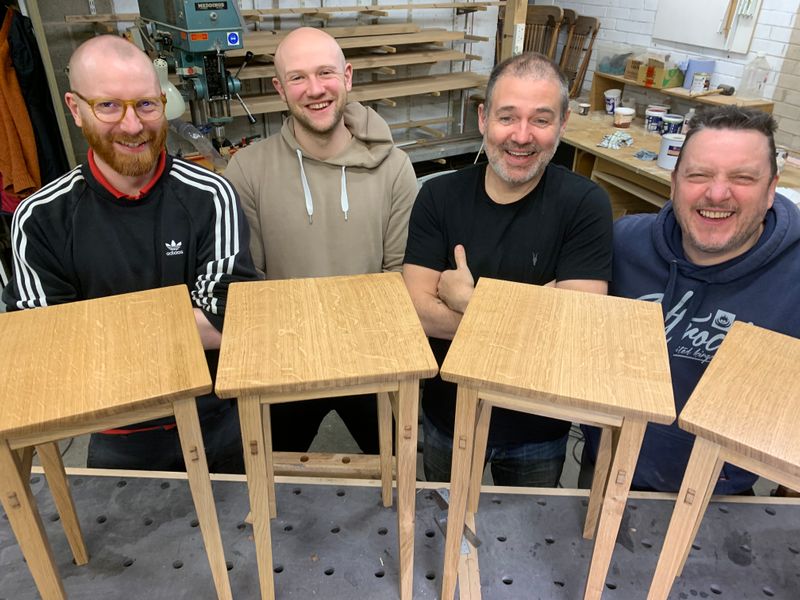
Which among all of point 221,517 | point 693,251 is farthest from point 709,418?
point 221,517

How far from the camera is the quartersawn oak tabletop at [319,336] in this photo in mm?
957

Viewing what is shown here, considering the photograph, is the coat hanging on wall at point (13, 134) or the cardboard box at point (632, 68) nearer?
the coat hanging on wall at point (13, 134)

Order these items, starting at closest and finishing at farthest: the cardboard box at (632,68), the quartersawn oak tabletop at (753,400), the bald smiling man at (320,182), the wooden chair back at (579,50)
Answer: the quartersawn oak tabletop at (753,400), the bald smiling man at (320,182), the cardboard box at (632,68), the wooden chair back at (579,50)

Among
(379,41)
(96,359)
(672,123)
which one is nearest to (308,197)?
(96,359)

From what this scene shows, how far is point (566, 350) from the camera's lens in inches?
40.4

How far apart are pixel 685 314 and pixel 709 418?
0.49 metres

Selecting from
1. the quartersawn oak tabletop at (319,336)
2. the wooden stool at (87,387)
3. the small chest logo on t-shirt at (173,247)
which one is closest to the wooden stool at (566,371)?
the quartersawn oak tabletop at (319,336)

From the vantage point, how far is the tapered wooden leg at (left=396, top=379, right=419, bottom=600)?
1022 mm

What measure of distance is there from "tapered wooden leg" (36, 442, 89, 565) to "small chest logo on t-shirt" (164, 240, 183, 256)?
500 millimetres

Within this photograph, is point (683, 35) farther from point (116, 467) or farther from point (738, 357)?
point (116, 467)

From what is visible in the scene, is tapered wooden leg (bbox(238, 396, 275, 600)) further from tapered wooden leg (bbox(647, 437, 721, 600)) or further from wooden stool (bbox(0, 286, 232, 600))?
tapered wooden leg (bbox(647, 437, 721, 600))

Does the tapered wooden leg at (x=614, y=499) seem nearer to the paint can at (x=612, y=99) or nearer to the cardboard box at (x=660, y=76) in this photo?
the cardboard box at (x=660, y=76)

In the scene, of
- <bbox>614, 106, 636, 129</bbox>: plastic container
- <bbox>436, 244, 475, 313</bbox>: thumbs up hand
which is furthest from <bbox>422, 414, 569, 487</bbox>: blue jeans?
<bbox>614, 106, 636, 129</bbox>: plastic container

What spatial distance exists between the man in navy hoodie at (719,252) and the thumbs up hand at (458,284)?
1.35 ft
